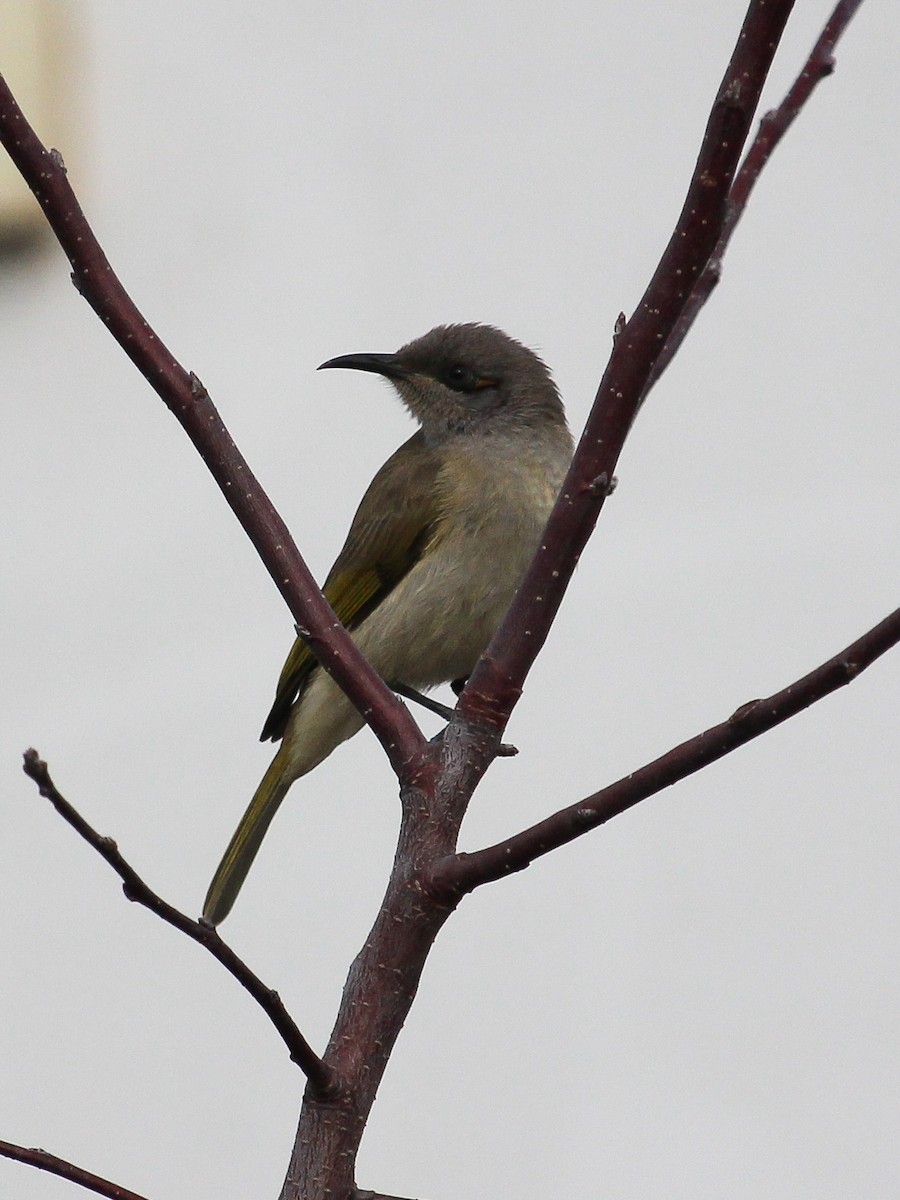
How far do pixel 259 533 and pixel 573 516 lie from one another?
253 mm

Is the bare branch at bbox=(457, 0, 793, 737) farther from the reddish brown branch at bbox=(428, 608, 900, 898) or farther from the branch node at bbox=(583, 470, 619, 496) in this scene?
the reddish brown branch at bbox=(428, 608, 900, 898)

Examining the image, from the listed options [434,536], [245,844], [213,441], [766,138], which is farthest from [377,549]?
[213,441]

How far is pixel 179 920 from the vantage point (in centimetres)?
95

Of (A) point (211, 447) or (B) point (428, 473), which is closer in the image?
(A) point (211, 447)

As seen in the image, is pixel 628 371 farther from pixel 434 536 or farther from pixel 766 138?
pixel 434 536

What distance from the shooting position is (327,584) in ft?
8.52

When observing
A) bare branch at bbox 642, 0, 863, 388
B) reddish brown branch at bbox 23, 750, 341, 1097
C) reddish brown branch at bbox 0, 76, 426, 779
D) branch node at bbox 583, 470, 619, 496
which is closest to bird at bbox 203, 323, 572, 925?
bare branch at bbox 642, 0, 863, 388

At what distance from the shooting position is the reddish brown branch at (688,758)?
3.17ft

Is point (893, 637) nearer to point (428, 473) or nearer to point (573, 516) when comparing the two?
point (573, 516)

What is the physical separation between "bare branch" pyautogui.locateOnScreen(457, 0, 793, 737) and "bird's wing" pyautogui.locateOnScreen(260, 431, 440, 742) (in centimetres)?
124

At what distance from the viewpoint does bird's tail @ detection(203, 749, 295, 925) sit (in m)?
2.35

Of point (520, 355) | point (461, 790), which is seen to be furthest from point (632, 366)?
point (520, 355)

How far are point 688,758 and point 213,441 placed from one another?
17.1 inches

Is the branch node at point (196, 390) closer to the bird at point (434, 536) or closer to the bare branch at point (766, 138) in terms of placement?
the bare branch at point (766, 138)
